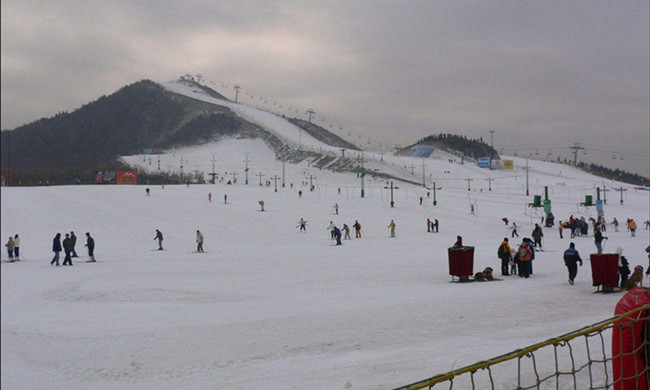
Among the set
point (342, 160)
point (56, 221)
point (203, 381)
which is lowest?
point (203, 381)

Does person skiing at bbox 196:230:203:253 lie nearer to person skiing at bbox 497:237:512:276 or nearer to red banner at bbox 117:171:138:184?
person skiing at bbox 497:237:512:276

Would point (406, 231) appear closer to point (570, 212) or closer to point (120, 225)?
point (570, 212)

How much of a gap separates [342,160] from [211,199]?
241 feet

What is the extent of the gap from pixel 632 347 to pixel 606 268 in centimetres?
1068

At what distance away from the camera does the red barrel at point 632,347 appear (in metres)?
4.55

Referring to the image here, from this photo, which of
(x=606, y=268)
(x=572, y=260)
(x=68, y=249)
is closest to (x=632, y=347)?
(x=606, y=268)

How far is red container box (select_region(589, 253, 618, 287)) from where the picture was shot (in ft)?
46.3

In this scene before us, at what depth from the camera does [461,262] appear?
56.0 feet

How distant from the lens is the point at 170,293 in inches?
606

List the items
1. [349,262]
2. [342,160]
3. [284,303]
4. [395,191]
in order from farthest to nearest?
[342,160] < [395,191] < [349,262] < [284,303]

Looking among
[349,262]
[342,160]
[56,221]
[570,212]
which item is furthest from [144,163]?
[349,262]

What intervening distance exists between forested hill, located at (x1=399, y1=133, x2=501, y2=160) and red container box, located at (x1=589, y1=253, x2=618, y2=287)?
144525 millimetres

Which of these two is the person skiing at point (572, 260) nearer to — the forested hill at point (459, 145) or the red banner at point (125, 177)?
the red banner at point (125, 177)

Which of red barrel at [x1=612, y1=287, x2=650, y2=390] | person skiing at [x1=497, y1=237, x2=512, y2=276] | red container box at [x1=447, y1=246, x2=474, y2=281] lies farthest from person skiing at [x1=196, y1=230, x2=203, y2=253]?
red barrel at [x1=612, y1=287, x2=650, y2=390]
